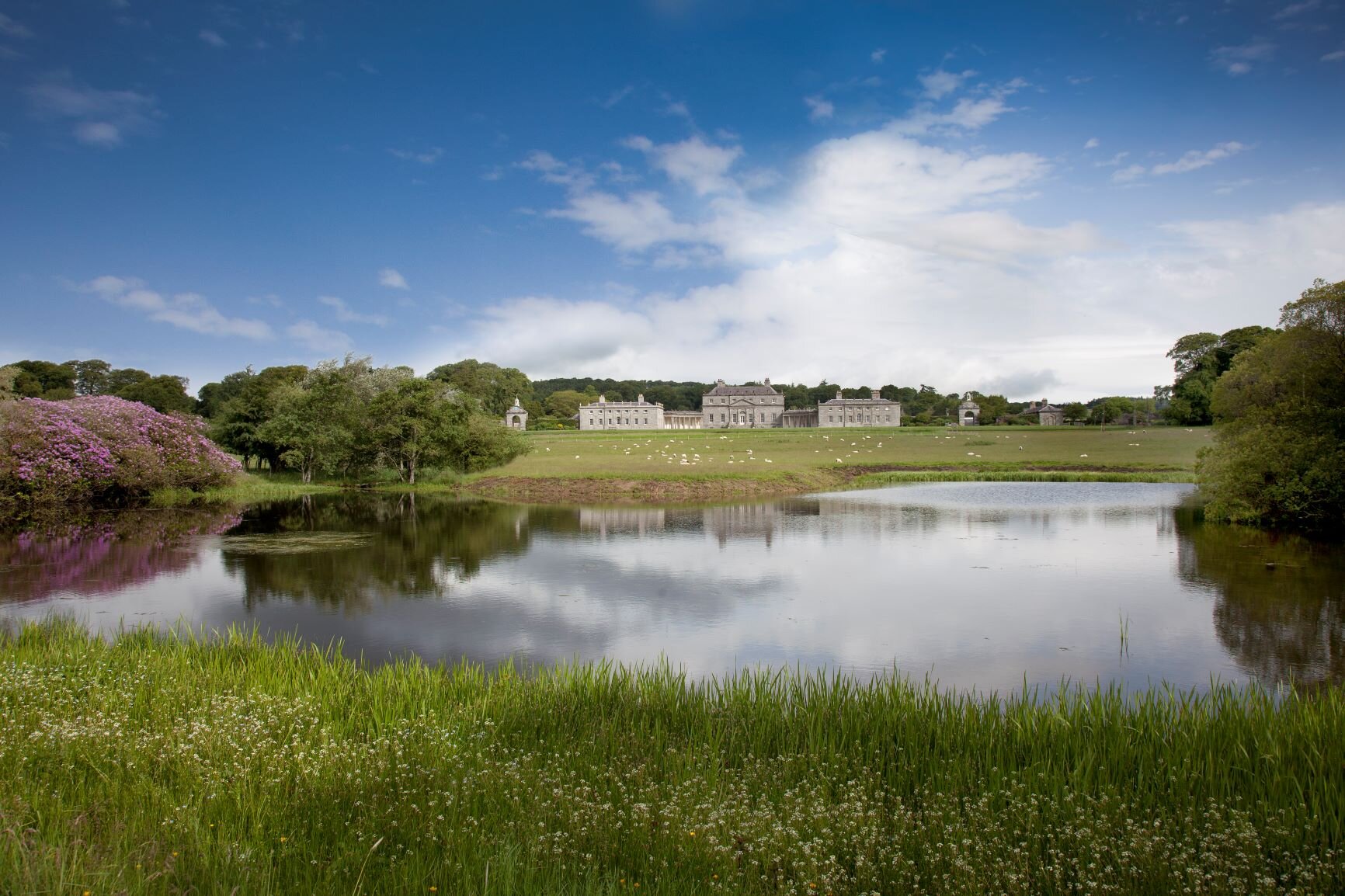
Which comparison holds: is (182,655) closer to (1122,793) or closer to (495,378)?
(1122,793)

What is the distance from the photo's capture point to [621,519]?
899 inches

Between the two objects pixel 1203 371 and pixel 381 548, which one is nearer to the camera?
pixel 381 548

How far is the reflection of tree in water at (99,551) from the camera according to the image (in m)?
13.0

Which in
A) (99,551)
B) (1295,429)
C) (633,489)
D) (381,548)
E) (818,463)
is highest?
(1295,429)

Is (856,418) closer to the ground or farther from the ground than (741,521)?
farther from the ground

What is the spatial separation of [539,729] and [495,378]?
10690 cm

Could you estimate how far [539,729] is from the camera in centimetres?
593

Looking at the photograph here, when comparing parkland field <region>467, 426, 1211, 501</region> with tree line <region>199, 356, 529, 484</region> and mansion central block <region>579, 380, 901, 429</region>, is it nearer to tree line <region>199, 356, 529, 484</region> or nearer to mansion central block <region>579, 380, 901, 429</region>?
tree line <region>199, 356, 529, 484</region>

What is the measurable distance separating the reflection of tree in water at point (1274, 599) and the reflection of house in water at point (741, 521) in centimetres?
900

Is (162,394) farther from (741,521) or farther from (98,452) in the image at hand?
(741,521)

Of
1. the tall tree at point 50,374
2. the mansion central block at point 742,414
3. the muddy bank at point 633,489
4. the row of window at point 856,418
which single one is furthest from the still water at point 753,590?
Result: the row of window at point 856,418

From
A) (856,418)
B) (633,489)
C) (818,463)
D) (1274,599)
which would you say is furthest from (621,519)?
(856,418)

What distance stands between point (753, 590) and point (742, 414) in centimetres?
12900

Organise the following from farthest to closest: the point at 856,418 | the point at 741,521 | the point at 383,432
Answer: the point at 856,418 → the point at 383,432 → the point at 741,521
